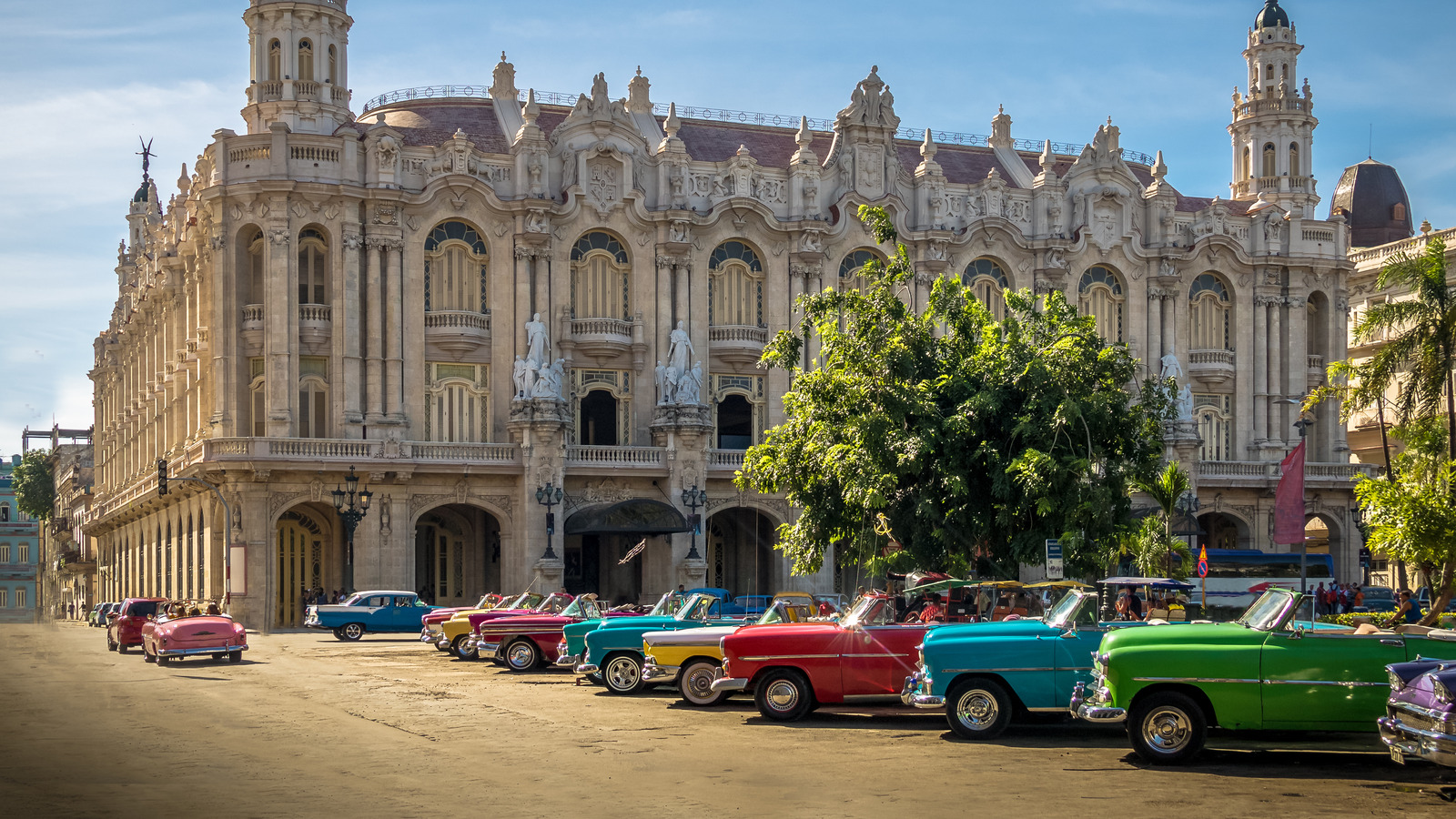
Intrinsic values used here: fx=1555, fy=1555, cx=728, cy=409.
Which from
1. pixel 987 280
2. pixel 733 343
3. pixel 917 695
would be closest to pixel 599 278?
pixel 733 343

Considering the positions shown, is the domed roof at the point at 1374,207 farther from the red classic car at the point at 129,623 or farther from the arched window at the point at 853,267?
the red classic car at the point at 129,623

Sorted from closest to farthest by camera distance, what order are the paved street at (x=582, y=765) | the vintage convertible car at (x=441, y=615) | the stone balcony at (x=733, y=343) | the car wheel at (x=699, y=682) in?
1. the paved street at (x=582, y=765)
2. the car wheel at (x=699, y=682)
3. the vintage convertible car at (x=441, y=615)
4. the stone balcony at (x=733, y=343)

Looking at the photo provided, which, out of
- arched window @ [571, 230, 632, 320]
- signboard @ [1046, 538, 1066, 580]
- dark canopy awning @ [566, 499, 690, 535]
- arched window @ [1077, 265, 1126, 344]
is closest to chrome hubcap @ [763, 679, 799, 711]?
signboard @ [1046, 538, 1066, 580]

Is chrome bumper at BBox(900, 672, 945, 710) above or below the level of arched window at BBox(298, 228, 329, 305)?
below

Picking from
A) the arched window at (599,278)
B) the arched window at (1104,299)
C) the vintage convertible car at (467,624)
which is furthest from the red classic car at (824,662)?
the arched window at (1104,299)

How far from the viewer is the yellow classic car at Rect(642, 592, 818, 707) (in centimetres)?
2372

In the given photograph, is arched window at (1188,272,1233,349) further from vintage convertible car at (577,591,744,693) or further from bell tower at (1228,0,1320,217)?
vintage convertible car at (577,591,744,693)

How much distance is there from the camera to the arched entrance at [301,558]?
54.5 m

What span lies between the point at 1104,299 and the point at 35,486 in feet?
294

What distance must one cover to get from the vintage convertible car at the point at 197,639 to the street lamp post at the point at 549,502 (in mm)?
19561

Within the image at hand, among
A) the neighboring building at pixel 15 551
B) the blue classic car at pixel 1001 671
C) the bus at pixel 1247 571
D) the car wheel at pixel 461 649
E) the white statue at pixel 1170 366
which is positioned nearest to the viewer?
the blue classic car at pixel 1001 671

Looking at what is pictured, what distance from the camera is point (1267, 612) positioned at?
1720 cm

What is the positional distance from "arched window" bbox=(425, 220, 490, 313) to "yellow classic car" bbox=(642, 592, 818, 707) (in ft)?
111

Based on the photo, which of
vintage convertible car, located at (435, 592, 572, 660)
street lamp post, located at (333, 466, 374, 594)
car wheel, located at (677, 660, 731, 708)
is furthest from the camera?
street lamp post, located at (333, 466, 374, 594)
